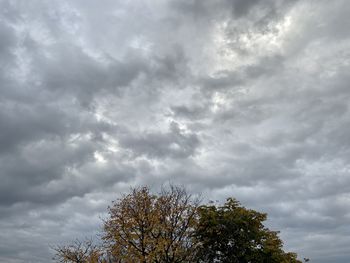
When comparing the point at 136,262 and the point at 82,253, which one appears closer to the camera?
the point at 136,262

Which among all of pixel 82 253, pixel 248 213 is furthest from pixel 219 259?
pixel 82 253

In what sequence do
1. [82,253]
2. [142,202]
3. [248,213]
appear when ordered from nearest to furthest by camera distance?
[142,202]
[248,213]
[82,253]

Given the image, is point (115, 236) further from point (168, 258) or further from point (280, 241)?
point (280, 241)

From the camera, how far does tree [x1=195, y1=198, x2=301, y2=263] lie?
6100 centimetres

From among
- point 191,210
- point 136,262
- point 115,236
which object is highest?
point 191,210

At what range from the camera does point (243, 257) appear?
6050cm

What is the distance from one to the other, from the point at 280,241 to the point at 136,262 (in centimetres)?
2500

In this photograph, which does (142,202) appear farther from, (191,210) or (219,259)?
(219,259)

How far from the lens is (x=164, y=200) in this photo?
59.8 metres

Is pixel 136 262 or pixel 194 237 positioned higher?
pixel 194 237

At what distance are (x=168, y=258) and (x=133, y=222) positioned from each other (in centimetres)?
690

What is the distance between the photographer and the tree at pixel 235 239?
61.0 m

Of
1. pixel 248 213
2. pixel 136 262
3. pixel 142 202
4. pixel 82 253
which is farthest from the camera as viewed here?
pixel 82 253

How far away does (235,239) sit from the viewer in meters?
62.0
